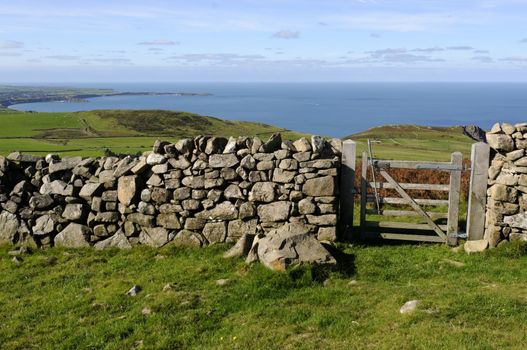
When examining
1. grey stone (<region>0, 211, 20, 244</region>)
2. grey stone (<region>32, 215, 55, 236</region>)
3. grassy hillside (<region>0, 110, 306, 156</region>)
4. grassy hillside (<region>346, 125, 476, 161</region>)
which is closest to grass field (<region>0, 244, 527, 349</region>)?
grey stone (<region>32, 215, 55, 236</region>)

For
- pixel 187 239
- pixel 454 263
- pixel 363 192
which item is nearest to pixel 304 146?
pixel 363 192

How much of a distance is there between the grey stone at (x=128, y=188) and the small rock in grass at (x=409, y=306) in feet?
23.5

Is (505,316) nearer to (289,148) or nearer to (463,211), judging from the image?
(289,148)

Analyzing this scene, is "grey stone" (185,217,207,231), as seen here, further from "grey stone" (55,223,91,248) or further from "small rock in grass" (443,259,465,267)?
"small rock in grass" (443,259,465,267)

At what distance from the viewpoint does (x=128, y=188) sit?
487 inches

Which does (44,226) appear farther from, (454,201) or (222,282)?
(454,201)

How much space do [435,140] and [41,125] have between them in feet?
241

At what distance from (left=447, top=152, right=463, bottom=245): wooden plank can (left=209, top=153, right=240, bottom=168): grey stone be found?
5.03m

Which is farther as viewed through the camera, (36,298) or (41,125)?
(41,125)

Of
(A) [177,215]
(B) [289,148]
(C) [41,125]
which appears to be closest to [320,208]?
(B) [289,148]

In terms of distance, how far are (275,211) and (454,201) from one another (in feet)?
13.7

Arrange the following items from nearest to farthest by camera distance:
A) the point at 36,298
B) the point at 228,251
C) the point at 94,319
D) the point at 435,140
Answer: the point at 94,319 < the point at 36,298 < the point at 228,251 < the point at 435,140

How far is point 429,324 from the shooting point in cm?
711

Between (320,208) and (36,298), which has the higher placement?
(320,208)
